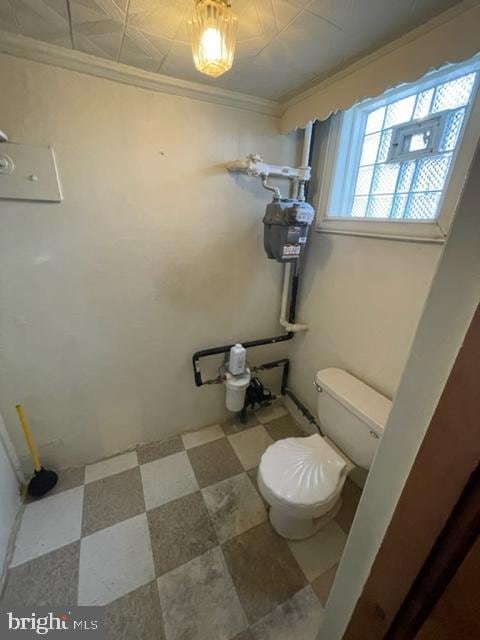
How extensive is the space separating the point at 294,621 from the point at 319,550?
11.2 inches

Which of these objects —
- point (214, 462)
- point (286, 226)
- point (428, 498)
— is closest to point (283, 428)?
point (214, 462)

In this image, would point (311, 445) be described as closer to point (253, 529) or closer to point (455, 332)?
point (253, 529)

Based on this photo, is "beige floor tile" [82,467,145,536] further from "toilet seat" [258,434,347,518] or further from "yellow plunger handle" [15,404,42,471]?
"toilet seat" [258,434,347,518]

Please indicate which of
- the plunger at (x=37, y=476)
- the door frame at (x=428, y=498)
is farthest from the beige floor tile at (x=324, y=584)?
the plunger at (x=37, y=476)

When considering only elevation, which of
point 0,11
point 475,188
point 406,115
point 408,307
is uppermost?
point 0,11

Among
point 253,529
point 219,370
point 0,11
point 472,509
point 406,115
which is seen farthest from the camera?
point 219,370

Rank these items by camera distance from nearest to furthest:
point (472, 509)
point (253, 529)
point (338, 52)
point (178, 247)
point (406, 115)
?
point (472, 509) → point (338, 52) → point (406, 115) → point (253, 529) → point (178, 247)

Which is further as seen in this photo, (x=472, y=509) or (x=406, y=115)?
(x=406, y=115)

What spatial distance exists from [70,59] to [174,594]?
2152 millimetres

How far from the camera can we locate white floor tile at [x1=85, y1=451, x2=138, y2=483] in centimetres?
153

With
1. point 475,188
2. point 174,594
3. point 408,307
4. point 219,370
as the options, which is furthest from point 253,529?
point 475,188

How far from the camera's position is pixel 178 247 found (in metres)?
1.40

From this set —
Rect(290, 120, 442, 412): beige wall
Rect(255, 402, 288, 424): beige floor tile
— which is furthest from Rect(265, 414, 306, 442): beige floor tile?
Rect(290, 120, 442, 412): beige wall

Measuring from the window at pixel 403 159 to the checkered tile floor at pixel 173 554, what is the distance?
1462 millimetres
